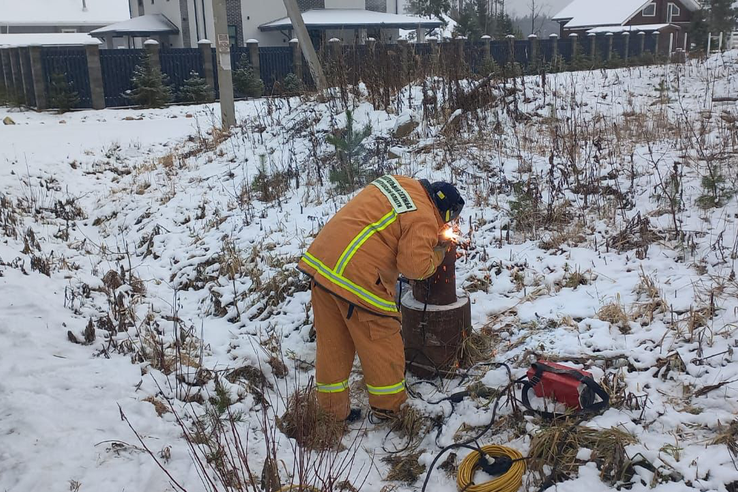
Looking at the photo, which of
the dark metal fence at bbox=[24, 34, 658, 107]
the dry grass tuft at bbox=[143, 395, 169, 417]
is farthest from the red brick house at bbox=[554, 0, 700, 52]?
the dry grass tuft at bbox=[143, 395, 169, 417]

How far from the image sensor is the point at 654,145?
7379 millimetres

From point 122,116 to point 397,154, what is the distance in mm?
11768

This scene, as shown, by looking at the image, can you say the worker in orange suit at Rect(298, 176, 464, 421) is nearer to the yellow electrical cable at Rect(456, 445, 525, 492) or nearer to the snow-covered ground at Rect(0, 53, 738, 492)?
the snow-covered ground at Rect(0, 53, 738, 492)

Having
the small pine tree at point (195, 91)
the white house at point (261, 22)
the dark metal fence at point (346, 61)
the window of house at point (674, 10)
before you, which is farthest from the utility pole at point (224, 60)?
the window of house at point (674, 10)

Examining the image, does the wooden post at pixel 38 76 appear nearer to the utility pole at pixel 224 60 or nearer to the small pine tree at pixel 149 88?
the small pine tree at pixel 149 88

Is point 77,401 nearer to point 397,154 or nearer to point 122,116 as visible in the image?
point 397,154

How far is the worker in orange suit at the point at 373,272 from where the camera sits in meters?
3.71

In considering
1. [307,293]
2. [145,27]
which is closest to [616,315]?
[307,293]

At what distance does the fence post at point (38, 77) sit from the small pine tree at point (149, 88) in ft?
8.01

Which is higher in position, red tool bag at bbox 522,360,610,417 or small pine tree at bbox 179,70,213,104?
small pine tree at bbox 179,70,213,104

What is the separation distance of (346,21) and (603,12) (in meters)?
18.2

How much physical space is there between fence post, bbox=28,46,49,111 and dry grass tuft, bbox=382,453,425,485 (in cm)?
1862

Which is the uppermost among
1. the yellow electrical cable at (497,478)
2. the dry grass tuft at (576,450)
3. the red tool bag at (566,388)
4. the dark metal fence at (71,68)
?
the dark metal fence at (71,68)

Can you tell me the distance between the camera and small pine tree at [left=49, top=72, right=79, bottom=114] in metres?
18.2
